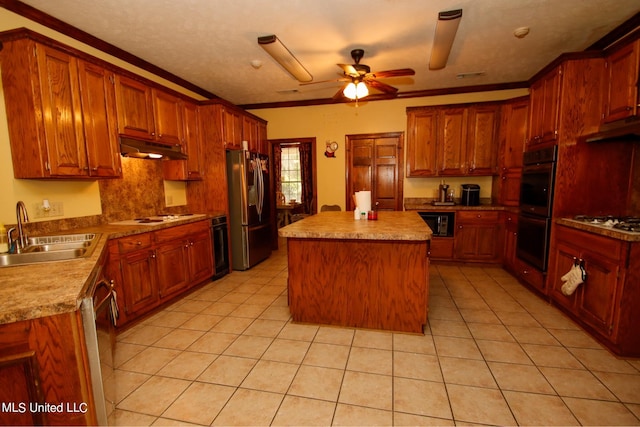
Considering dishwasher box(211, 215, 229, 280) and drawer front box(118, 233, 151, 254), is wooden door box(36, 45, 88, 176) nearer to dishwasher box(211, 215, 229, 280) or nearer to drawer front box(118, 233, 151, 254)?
drawer front box(118, 233, 151, 254)

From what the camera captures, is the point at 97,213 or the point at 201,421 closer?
the point at 201,421

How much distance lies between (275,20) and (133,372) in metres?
3.02

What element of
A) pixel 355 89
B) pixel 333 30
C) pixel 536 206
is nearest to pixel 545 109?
Result: pixel 536 206

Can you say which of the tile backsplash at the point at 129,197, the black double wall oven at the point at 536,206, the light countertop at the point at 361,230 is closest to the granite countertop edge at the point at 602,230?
the black double wall oven at the point at 536,206

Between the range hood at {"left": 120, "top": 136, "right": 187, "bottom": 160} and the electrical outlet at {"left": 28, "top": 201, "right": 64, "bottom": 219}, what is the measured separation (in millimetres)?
697

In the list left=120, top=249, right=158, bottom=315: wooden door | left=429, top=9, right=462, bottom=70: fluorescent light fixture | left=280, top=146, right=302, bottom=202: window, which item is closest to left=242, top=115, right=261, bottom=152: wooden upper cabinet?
left=120, top=249, right=158, bottom=315: wooden door

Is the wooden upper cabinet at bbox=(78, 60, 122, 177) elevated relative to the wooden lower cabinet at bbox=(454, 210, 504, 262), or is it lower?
elevated

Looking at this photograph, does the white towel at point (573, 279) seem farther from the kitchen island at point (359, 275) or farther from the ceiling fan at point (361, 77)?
the ceiling fan at point (361, 77)

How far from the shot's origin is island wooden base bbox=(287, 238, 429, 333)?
91.0 inches

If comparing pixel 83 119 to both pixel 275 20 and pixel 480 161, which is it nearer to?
pixel 275 20

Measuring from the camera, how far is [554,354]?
6.81 feet

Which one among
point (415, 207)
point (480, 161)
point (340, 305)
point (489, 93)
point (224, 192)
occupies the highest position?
point (489, 93)

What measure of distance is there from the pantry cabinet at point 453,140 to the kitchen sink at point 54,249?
4.13 meters

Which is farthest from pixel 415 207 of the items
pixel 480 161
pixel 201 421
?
pixel 201 421
